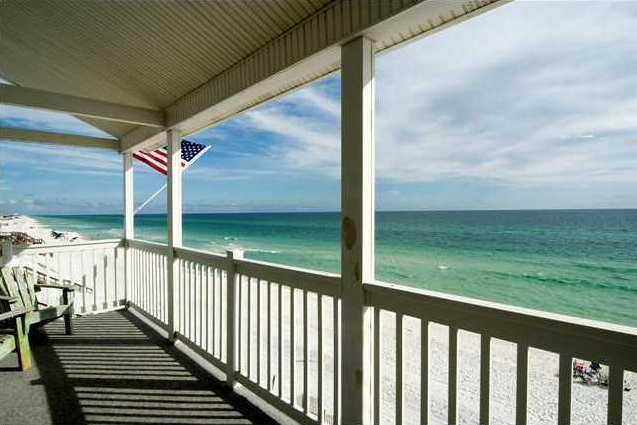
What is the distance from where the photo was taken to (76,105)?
337cm

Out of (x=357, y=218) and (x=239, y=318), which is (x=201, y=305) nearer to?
(x=239, y=318)

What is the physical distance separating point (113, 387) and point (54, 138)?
129 inches

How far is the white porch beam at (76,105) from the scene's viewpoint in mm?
3049

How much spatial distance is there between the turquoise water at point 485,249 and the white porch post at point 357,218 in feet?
48.1

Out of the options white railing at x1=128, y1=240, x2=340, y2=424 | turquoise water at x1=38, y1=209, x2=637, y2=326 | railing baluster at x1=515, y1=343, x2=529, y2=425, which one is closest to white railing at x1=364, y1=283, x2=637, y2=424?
railing baluster at x1=515, y1=343, x2=529, y2=425

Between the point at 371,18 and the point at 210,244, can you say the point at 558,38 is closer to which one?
the point at 371,18

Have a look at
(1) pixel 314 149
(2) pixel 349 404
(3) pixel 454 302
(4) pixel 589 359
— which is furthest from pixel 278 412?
(1) pixel 314 149

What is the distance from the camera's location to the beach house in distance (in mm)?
1510

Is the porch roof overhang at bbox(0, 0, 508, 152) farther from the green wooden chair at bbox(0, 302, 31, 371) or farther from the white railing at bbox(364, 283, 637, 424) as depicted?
the green wooden chair at bbox(0, 302, 31, 371)

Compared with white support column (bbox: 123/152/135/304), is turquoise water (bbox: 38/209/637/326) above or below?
below

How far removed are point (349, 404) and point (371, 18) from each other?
6.21 feet

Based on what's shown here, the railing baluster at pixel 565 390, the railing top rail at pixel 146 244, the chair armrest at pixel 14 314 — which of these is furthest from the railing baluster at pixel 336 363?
the chair armrest at pixel 14 314

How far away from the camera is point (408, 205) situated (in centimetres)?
3034

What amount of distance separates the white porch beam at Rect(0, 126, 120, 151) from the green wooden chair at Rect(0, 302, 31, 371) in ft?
7.12
